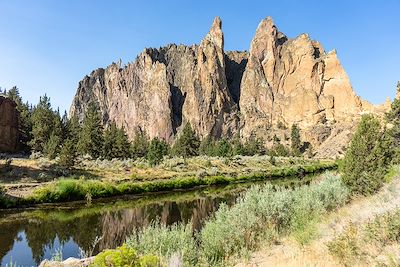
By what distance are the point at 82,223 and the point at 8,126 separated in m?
46.9

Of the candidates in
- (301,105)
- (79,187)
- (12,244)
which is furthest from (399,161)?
(301,105)

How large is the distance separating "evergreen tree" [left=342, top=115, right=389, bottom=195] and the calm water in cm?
840

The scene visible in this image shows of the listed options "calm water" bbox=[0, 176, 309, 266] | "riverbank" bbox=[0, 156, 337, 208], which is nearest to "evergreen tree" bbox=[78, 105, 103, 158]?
"riverbank" bbox=[0, 156, 337, 208]

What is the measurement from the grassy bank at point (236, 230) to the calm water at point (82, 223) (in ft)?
14.2

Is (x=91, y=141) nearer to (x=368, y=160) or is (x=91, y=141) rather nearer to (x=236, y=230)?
(x=368, y=160)

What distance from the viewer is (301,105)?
173000 millimetres

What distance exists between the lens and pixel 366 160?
19422 mm

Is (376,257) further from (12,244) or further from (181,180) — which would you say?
(181,180)

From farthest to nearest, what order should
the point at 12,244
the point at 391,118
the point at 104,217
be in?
1. the point at 391,118
2. the point at 104,217
3. the point at 12,244

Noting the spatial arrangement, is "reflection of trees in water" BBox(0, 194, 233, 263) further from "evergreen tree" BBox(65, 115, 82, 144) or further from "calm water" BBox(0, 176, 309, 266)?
"evergreen tree" BBox(65, 115, 82, 144)

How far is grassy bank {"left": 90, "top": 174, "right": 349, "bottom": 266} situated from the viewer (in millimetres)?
9867

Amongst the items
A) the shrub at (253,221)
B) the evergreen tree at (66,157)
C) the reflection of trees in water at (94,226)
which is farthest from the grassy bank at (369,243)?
the evergreen tree at (66,157)

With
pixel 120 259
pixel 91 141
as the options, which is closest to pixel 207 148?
pixel 91 141

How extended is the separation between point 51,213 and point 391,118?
3099 cm
